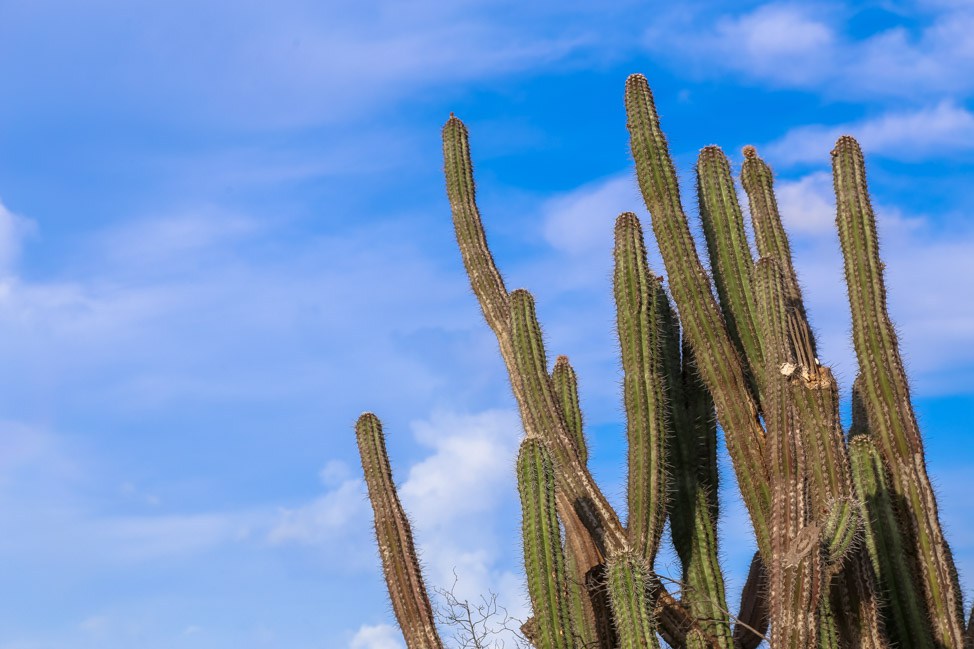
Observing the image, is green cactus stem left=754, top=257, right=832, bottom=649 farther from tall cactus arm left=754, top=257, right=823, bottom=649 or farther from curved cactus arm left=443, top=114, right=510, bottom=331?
curved cactus arm left=443, top=114, right=510, bottom=331

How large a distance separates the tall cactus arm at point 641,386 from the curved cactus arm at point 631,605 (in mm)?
1006

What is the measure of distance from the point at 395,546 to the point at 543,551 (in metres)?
1.20

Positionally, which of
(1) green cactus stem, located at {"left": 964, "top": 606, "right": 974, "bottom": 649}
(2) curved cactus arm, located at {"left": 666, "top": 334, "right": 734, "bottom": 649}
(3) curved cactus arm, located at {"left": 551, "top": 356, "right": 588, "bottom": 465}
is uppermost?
(3) curved cactus arm, located at {"left": 551, "top": 356, "right": 588, "bottom": 465}

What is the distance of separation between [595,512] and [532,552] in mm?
993

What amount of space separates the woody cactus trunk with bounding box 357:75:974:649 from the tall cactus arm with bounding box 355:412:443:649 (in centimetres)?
1

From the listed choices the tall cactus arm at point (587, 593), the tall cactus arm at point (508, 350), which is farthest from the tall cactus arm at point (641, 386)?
the tall cactus arm at point (587, 593)

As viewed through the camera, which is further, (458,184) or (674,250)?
(458,184)

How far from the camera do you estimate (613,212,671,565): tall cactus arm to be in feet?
27.7

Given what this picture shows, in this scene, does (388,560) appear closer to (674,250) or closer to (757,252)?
(674,250)

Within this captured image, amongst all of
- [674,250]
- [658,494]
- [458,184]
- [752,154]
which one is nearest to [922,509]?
[658,494]

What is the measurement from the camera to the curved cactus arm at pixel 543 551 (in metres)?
7.83

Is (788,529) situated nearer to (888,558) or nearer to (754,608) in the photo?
(888,558)

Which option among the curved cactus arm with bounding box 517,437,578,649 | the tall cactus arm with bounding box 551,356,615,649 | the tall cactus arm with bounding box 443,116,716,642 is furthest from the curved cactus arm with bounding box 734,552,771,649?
the curved cactus arm with bounding box 517,437,578,649

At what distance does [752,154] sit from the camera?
32.4 ft
